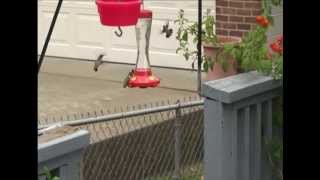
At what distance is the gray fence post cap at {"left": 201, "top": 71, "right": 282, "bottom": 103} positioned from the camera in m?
3.50

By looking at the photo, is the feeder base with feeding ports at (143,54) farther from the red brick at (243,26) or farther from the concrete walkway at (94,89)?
the red brick at (243,26)

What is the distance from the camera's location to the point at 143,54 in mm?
4363

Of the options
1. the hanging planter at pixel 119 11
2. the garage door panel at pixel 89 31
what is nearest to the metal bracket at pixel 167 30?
the garage door panel at pixel 89 31

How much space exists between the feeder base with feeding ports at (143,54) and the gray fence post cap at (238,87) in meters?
0.61

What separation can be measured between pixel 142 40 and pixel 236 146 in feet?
3.04

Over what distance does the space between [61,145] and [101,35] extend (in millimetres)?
7197

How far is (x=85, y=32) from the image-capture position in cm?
971

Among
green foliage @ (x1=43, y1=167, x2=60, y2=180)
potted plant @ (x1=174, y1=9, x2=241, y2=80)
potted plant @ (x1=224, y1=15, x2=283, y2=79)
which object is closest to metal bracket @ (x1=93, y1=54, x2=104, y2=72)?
potted plant @ (x1=174, y1=9, x2=241, y2=80)

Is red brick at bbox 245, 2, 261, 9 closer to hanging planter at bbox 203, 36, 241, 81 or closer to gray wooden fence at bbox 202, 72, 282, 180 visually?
hanging planter at bbox 203, 36, 241, 81

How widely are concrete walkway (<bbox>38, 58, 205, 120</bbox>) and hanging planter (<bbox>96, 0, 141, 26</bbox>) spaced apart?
11.6 feet

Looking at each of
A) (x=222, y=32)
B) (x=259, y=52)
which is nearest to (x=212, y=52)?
(x=222, y=32)

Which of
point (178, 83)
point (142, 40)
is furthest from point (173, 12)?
point (142, 40)

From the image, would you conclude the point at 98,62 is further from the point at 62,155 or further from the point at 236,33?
the point at 62,155
